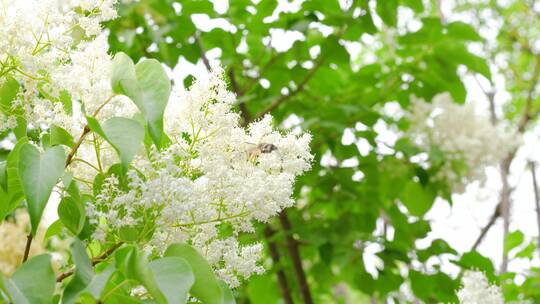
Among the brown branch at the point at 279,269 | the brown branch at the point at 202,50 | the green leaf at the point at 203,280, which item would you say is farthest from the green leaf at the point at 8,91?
the brown branch at the point at 279,269

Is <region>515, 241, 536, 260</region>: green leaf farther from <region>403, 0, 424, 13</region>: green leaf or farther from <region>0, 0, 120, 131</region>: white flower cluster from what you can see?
<region>0, 0, 120, 131</region>: white flower cluster

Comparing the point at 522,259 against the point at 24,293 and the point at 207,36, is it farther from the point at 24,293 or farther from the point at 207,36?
the point at 24,293

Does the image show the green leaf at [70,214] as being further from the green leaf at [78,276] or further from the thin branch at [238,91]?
the thin branch at [238,91]

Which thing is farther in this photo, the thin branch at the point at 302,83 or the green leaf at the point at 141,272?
the thin branch at the point at 302,83

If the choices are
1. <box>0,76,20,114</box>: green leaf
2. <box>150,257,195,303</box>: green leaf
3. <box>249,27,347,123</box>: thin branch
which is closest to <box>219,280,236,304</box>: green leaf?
<box>150,257,195,303</box>: green leaf

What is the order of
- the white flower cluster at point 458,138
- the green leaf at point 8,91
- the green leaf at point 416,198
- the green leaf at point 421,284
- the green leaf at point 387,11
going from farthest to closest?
1. the white flower cluster at point 458,138
2. the green leaf at point 416,198
3. the green leaf at point 387,11
4. the green leaf at point 421,284
5. the green leaf at point 8,91

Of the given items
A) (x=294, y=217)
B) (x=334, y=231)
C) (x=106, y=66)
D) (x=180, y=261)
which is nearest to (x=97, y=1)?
(x=106, y=66)
